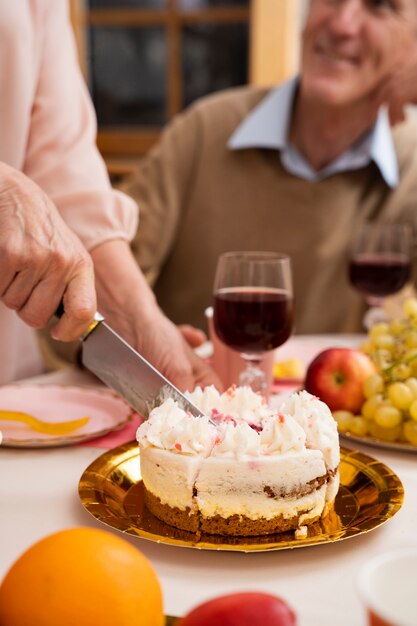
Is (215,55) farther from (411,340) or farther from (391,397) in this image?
(391,397)

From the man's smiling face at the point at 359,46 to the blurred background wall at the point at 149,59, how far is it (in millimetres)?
1629

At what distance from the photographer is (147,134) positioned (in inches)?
164

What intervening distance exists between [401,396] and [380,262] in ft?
2.78

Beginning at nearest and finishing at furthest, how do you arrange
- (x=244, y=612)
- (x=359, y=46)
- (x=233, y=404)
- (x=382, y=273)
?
(x=244, y=612), (x=233, y=404), (x=382, y=273), (x=359, y=46)

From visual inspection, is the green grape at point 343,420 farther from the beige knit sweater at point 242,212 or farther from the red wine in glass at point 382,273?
the beige knit sweater at point 242,212

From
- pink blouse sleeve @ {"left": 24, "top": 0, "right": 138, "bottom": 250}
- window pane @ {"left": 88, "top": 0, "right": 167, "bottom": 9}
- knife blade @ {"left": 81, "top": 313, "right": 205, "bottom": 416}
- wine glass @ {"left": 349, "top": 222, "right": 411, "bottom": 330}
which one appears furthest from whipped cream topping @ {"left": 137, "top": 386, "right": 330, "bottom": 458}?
window pane @ {"left": 88, "top": 0, "right": 167, "bottom": 9}

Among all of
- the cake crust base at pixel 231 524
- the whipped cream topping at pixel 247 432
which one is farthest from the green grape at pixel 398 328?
the cake crust base at pixel 231 524

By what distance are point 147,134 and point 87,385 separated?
302 centimetres

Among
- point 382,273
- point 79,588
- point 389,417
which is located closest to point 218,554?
point 79,588

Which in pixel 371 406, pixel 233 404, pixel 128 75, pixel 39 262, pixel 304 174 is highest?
pixel 39 262

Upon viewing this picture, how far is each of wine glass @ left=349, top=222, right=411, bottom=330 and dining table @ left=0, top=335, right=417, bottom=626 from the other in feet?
2.96

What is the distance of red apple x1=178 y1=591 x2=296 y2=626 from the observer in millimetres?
442

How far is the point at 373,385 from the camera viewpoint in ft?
3.61

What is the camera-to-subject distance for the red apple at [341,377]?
1.15 m
